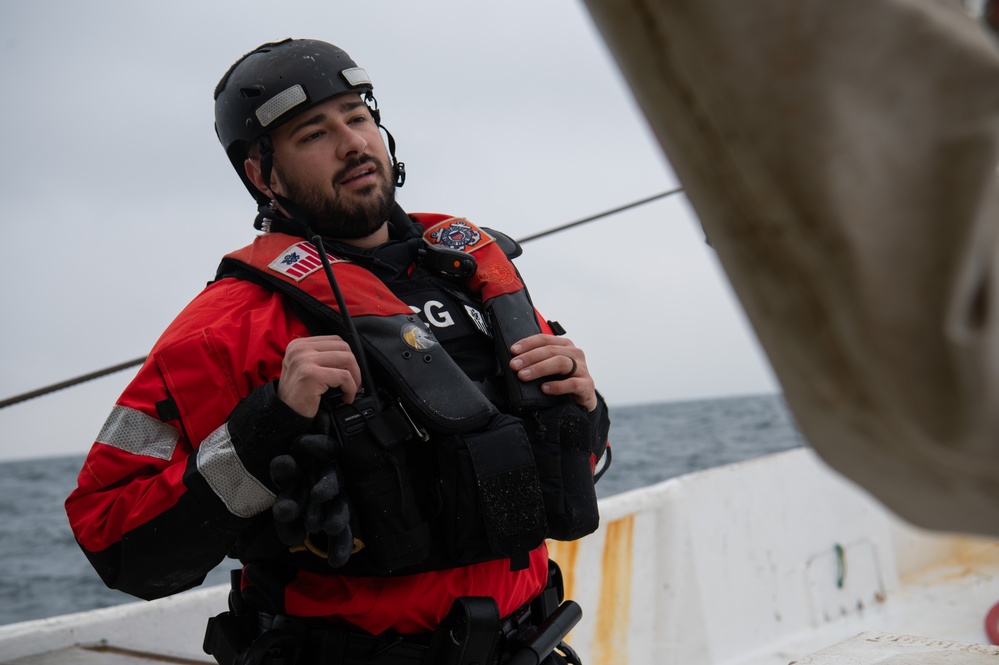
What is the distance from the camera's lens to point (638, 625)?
371cm

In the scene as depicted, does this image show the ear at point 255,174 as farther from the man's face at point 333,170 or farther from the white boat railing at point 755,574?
the white boat railing at point 755,574

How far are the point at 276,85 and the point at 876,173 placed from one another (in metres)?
1.85

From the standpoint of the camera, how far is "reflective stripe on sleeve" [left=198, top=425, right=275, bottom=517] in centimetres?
172

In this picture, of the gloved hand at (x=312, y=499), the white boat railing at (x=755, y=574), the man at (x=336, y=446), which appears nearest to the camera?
the gloved hand at (x=312, y=499)

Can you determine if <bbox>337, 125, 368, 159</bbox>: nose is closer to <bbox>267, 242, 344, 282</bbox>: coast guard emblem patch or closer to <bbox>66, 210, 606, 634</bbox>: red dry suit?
<bbox>267, 242, 344, 282</bbox>: coast guard emblem patch

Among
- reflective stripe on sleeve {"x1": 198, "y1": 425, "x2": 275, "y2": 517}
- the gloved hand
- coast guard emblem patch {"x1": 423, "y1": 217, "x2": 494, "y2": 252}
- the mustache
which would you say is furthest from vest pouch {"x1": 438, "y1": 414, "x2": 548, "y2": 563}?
the mustache

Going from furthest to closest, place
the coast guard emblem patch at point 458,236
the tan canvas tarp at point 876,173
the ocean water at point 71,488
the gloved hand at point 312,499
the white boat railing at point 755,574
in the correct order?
the ocean water at point 71,488
the white boat railing at point 755,574
the coast guard emblem patch at point 458,236
the gloved hand at point 312,499
the tan canvas tarp at point 876,173

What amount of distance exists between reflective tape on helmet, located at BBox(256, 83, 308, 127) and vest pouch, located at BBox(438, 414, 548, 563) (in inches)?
34.3

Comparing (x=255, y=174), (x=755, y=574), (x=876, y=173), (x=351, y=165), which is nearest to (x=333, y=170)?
(x=351, y=165)

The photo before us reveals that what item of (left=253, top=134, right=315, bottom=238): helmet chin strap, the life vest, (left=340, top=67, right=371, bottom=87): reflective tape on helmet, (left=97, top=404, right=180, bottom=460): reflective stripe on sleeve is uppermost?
(left=340, top=67, right=371, bottom=87): reflective tape on helmet

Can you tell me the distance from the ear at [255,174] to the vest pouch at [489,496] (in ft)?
2.92

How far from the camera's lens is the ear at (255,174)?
7.60 ft

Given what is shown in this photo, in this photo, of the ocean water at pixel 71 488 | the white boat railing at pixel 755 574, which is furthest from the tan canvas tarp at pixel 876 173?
the white boat railing at pixel 755 574

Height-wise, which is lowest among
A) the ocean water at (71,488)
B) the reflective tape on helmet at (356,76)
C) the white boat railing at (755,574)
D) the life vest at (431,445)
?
the ocean water at (71,488)
